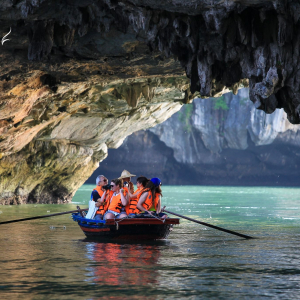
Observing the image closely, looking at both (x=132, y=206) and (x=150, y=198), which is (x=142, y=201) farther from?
(x=132, y=206)

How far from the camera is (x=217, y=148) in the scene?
7406cm

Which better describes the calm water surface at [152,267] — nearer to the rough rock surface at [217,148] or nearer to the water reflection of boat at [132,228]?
the water reflection of boat at [132,228]

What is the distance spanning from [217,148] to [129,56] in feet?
194

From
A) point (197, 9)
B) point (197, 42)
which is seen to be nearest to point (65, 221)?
point (197, 42)

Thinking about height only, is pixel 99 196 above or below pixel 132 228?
above

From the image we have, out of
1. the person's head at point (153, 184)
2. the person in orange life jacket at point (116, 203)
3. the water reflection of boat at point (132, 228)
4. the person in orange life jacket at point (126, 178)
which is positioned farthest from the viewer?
the person in orange life jacket at point (126, 178)

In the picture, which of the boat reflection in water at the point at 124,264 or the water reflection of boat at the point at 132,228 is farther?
the water reflection of boat at the point at 132,228

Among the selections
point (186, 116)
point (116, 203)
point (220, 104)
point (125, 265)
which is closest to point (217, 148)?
point (186, 116)

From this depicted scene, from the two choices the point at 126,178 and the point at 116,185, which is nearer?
the point at 116,185

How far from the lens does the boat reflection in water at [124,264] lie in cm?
800

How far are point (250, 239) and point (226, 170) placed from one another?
65952mm

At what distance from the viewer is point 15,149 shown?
24.2m

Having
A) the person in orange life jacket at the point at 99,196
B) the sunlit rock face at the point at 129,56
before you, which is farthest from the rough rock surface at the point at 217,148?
the person in orange life jacket at the point at 99,196

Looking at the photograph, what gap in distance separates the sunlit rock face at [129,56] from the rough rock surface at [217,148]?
150 ft
